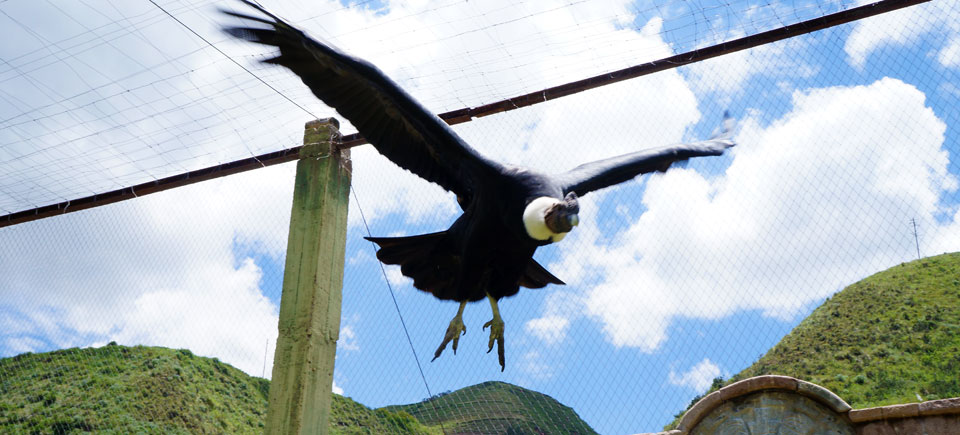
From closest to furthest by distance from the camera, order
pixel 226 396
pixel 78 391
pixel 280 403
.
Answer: pixel 280 403 < pixel 78 391 < pixel 226 396

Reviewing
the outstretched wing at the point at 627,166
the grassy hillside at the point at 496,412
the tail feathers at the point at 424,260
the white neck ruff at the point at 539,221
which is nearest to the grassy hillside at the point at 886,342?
the grassy hillside at the point at 496,412

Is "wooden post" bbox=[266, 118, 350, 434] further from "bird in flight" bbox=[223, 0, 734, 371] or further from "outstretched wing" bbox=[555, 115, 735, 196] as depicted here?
"outstretched wing" bbox=[555, 115, 735, 196]

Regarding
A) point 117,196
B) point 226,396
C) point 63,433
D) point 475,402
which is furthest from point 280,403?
point 226,396

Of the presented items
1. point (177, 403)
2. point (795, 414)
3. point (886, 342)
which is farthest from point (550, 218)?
point (886, 342)

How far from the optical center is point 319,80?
12.0 ft

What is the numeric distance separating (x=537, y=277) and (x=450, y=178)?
808 millimetres

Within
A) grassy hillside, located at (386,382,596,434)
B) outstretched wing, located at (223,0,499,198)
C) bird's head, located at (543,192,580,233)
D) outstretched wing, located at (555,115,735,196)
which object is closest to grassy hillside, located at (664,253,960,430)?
grassy hillside, located at (386,382,596,434)

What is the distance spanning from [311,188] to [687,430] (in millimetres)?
3184

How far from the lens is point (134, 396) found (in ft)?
49.9

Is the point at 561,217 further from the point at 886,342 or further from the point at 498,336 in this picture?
the point at 886,342

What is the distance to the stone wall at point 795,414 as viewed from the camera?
5.20m

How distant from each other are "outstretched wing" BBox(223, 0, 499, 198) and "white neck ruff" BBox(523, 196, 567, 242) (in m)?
0.48

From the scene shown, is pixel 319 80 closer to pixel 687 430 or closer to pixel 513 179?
pixel 513 179

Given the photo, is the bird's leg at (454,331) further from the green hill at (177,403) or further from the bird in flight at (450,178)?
the green hill at (177,403)
